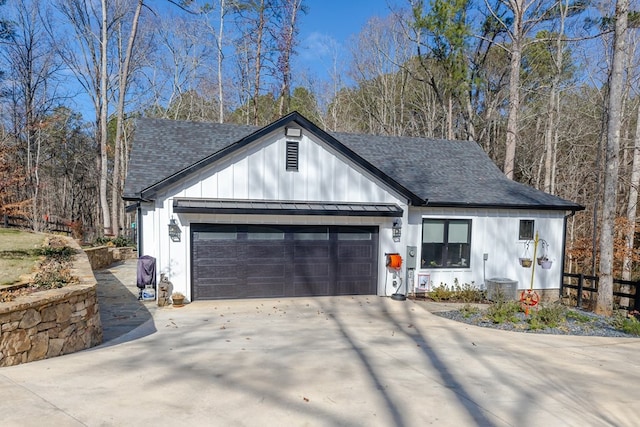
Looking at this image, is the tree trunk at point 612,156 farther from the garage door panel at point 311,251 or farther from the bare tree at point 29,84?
the bare tree at point 29,84

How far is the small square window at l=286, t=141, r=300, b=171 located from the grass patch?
5812 mm

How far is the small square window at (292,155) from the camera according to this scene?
9.98 m

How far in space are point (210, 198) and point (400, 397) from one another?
21.8 ft

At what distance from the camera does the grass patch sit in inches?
281

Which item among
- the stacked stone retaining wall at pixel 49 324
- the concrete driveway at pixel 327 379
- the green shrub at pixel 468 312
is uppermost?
the stacked stone retaining wall at pixel 49 324

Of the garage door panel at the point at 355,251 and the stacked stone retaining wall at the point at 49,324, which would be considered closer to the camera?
A: the stacked stone retaining wall at the point at 49,324

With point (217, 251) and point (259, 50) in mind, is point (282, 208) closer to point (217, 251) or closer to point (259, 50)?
point (217, 251)

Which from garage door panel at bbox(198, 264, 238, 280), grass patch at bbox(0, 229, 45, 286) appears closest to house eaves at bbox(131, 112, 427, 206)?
garage door panel at bbox(198, 264, 238, 280)

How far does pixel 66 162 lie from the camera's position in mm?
31734

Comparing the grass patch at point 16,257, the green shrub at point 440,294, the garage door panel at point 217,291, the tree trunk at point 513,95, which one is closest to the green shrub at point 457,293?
the green shrub at point 440,294

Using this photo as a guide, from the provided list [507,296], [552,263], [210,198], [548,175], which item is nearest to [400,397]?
[210,198]

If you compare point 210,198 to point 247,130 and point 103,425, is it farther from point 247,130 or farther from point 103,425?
point 103,425

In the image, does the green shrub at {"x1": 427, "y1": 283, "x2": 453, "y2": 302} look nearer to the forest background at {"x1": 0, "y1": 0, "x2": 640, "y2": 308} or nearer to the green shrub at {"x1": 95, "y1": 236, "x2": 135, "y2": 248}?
the forest background at {"x1": 0, "y1": 0, "x2": 640, "y2": 308}

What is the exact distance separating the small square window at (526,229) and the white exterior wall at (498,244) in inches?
4.8
